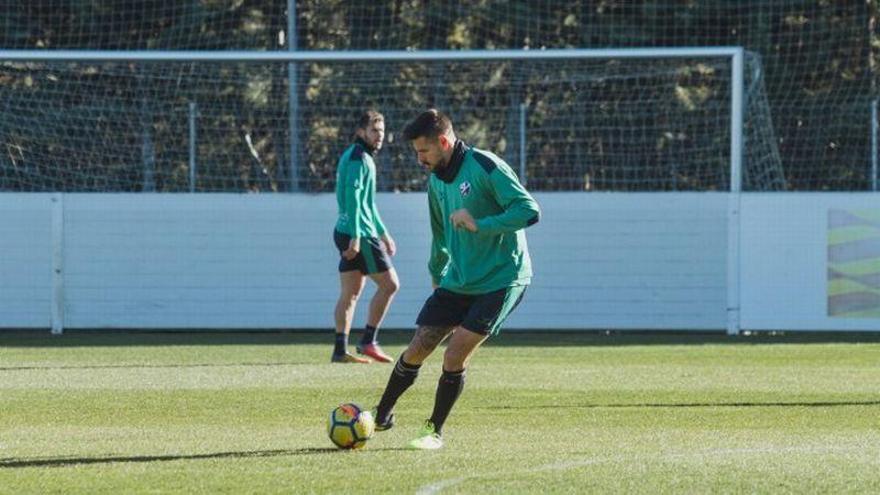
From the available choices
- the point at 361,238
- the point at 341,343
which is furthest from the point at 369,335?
the point at 361,238

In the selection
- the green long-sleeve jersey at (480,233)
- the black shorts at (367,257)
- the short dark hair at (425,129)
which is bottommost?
the black shorts at (367,257)

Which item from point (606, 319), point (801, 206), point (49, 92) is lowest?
point (606, 319)

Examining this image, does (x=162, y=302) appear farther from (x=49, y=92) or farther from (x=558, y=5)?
(x=558, y=5)

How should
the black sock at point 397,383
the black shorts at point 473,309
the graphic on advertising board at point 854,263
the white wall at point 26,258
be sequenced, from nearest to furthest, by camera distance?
the black shorts at point 473,309, the black sock at point 397,383, the graphic on advertising board at point 854,263, the white wall at point 26,258

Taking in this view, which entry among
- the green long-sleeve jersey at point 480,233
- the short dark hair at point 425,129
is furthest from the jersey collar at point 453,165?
the short dark hair at point 425,129

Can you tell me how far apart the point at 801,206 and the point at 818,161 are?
4.60 metres

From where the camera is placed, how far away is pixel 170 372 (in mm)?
15070

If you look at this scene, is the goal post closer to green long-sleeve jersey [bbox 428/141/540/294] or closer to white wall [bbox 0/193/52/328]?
white wall [bbox 0/193/52/328]

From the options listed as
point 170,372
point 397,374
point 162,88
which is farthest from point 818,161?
point 397,374

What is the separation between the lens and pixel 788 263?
67.8 ft

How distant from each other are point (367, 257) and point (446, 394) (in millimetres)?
6151

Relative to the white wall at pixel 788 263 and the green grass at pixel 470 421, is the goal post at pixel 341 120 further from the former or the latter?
the green grass at pixel 470 421

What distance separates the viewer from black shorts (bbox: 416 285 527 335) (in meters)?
9.48

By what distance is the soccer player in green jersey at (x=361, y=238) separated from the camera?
15.3 m
